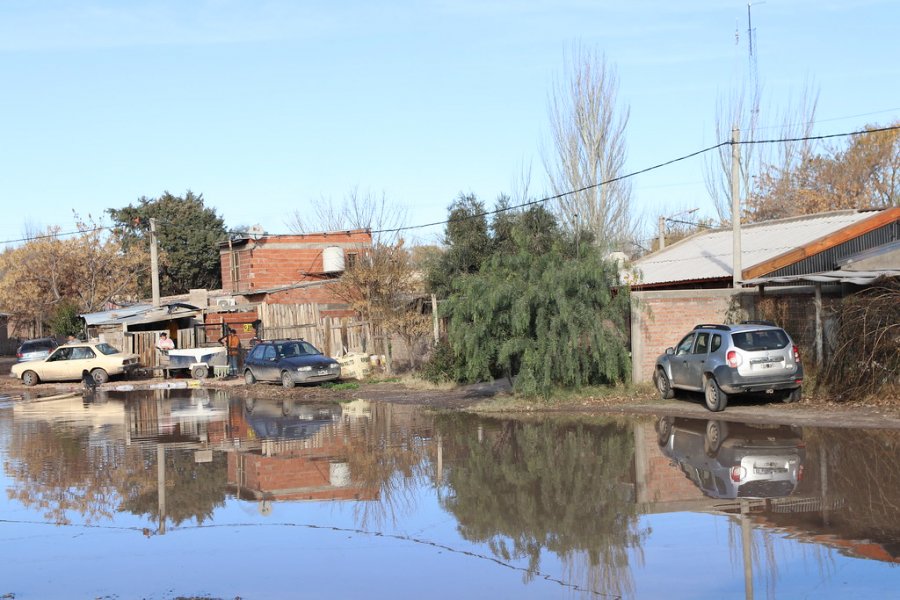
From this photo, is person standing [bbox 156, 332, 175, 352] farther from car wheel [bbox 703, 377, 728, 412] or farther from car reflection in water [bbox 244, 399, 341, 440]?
car wheel [bbox 703, 377, 728, 412]

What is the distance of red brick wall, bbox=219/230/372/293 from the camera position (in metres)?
49.1

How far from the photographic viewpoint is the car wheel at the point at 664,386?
22.7 metres

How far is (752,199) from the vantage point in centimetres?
4934

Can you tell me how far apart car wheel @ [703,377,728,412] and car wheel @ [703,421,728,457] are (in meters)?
1.23

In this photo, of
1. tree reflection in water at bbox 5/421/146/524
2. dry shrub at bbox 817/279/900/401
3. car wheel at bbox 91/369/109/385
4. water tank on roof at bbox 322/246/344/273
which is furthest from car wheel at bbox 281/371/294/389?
dry shrub at bbox 817/279/900/401

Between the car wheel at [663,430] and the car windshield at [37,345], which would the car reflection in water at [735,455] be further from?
the car windshield at [37,345]

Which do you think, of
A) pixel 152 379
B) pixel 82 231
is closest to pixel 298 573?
pixel 152 379

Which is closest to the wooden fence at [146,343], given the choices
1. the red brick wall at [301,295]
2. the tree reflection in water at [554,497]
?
the red brick wall at [301,295]

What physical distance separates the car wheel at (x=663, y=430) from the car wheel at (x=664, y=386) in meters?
2.69

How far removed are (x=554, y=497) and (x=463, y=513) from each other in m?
1.24

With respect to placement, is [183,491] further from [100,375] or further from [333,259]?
[333,259]

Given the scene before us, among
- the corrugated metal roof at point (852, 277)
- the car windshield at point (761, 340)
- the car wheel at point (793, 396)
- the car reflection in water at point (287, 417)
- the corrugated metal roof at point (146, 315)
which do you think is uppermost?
the corrugated metal roof at point (146, 315)

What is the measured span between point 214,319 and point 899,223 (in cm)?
3202

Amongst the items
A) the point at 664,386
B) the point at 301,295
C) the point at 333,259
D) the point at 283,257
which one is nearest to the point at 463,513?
the point at 664,386
